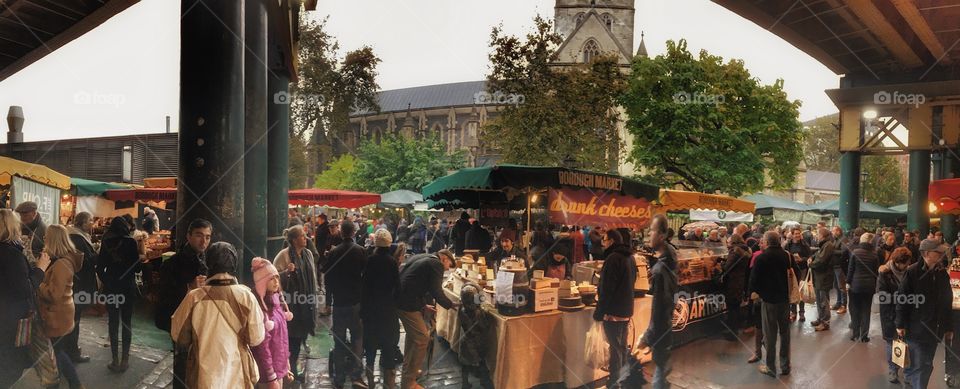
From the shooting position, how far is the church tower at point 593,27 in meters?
57.0

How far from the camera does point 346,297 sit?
6863 millimetres

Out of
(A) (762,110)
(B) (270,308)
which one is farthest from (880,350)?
(A) (762,110)

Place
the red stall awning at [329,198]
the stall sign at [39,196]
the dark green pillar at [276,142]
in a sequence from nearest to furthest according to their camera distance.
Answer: the dark green pillar at [276,142] → the stall sign at [39,196] → the red stall awning at [329,198]

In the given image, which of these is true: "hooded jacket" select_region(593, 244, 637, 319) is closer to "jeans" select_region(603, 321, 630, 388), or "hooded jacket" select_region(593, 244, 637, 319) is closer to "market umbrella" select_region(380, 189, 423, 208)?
"jeans" select_region(603, 321, 630, 388)

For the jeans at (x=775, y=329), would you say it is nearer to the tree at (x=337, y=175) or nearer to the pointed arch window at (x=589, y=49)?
the tree at (x=337, y=175)

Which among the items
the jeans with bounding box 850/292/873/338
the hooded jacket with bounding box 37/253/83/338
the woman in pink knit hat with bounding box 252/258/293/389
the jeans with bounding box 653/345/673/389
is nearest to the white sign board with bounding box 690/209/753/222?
the jeans with bounding box 850/292/873/338

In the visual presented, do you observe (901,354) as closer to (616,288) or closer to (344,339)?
(616,288)

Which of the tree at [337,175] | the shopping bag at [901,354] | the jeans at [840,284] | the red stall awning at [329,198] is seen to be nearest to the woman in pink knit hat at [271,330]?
the shopping bag at [901,354]

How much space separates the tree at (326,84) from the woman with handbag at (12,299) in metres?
34.6

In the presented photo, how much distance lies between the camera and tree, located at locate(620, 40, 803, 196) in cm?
3098

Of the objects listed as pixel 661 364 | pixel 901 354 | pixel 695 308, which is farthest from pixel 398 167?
pixel 901 354

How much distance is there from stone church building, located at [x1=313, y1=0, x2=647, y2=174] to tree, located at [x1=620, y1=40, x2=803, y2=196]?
9643 mm

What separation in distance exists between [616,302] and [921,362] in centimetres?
327

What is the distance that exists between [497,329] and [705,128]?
27.7 m
